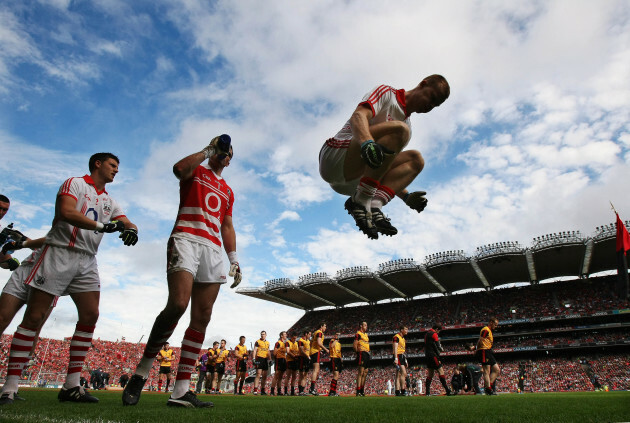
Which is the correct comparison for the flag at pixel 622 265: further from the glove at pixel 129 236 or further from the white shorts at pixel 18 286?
the white shorts at pixel 18 286

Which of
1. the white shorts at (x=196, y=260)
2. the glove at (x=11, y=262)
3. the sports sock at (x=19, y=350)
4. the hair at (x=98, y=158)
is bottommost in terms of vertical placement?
the sports sock at (x=19, y=350)

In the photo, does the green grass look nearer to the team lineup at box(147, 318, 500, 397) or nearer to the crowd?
the team lineup at box(147, 318, 500, 397)

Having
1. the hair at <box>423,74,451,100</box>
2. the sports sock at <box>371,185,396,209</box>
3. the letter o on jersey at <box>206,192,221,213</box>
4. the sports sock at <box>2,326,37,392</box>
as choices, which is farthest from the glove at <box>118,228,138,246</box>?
the hair at <box>423,74,451,100</box>

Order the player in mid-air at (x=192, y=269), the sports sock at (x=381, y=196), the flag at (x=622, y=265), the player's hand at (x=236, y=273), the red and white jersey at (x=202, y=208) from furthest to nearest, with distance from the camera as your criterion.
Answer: the flag at (x=622, y=265), the player's hand at (x=236, y=273), the red and white jersey at (x=202, y=208), the player in mid-air at (x=192, y=269), the sports sock at (x=381, y=196)

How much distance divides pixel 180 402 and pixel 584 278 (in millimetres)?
39570

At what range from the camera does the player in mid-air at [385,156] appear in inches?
122

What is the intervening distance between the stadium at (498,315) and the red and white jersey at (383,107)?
26.1m

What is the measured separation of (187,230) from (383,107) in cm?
214

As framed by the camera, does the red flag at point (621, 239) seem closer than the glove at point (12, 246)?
No

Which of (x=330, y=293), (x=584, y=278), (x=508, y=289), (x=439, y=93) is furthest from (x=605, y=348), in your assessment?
(x=439, y=93)

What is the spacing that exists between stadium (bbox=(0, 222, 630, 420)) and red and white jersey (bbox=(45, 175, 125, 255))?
24242 millimetres

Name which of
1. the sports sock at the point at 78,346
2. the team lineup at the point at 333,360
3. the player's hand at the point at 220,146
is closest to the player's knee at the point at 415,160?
the player's hand at the point at 220,146

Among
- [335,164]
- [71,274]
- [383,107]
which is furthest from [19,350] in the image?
[383,107]

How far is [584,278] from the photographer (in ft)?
112
